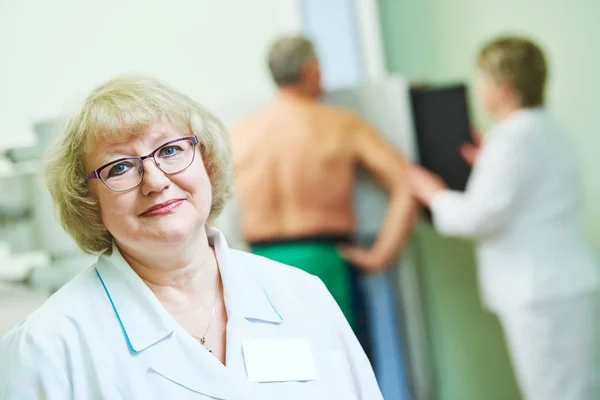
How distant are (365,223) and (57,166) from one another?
1440 mm

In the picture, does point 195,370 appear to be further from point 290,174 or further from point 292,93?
point 292,93

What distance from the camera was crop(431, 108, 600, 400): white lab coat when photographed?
79.2 inches

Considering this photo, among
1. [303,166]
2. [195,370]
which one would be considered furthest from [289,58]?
[195,370]

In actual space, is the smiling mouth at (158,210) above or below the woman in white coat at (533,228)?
above

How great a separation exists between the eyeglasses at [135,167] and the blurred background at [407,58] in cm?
107

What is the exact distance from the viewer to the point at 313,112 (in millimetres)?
2090

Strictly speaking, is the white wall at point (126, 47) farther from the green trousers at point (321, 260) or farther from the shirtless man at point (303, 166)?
the green trousers at point (321, 260)

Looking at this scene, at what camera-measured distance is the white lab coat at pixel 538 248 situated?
2.01 m

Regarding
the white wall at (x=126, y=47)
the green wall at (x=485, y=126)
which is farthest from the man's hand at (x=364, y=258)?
the white wall at (x=126, y=47)

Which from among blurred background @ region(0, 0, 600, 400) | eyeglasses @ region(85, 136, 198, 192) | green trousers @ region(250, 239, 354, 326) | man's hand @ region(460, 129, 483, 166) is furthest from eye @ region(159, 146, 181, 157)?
man's hand @ region(460, 129, 483, 166)

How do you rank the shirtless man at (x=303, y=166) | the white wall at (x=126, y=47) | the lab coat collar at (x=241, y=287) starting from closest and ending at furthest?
the lab coat collar at (x=241, y=287) < the white wall at (x=126, y=47) < the shirtless man at (x=303, y=166)

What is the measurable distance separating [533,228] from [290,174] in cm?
69

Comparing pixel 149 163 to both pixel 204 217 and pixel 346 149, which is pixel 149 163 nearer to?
pixel 204 217

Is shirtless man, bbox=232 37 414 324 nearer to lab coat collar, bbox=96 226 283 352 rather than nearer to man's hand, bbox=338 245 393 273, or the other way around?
man's hand, bbox=338 245 393 273
